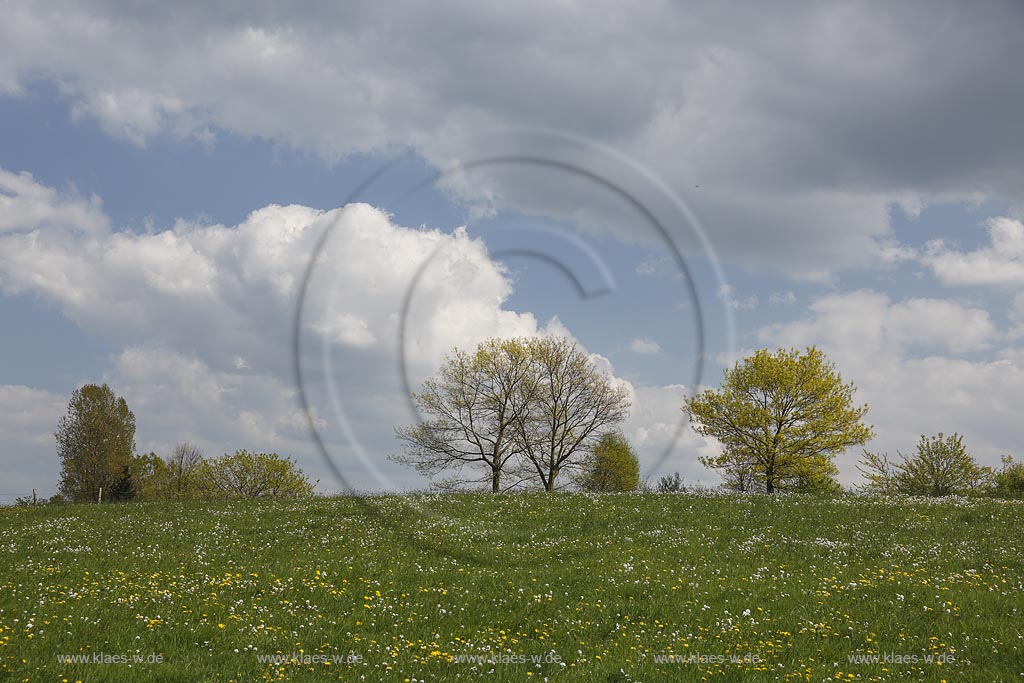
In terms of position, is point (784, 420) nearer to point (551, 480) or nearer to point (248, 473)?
point (551, 480)

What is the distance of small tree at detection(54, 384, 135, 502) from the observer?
63.2m

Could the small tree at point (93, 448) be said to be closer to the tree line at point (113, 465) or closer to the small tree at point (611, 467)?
the tree line at point (113, 465)

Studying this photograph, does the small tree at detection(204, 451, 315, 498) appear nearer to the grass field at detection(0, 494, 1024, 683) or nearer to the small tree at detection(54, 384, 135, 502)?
the small tree at detection(54, 384, 135, 502)

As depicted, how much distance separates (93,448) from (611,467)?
45349 millimetres

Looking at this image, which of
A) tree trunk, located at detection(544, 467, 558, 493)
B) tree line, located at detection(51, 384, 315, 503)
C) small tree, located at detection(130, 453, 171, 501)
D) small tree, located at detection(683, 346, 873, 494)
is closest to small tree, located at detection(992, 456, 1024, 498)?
small tree, located at detection(683, 346, 873, 494)

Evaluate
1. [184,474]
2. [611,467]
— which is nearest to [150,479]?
[184,474]

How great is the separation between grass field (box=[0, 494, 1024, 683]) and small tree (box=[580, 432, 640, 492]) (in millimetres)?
25314

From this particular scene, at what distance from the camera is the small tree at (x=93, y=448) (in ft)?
207

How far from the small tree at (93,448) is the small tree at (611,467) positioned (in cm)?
4141

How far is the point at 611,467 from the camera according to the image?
58375 mm

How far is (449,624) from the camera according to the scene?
12141 millimetres

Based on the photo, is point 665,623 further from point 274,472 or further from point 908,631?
point 274,472

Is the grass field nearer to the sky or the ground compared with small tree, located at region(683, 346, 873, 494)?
nearer to the ground

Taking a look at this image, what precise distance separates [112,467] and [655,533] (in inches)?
2316
